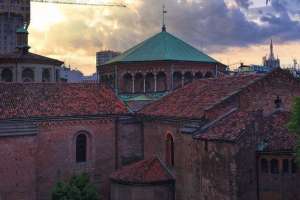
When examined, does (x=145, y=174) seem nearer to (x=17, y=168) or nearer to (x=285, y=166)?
(x=17, y=168)

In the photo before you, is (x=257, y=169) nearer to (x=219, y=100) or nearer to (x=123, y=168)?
(x=219, y=100)

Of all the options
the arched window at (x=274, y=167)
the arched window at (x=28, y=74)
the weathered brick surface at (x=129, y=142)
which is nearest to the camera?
the arched window at (x=274, y=167)

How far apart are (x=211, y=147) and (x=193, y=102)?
17.1 feet

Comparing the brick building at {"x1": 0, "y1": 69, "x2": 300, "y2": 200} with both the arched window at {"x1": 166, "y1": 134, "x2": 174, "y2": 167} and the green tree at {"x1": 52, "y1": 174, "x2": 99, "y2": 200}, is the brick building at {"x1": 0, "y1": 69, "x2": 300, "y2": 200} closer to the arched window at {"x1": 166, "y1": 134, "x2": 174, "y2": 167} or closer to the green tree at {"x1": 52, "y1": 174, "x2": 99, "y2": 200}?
the arched window at {"x1": 166, "y1": 134, "x2": 174, "y2": 167}

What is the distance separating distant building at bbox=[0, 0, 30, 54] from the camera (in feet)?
366

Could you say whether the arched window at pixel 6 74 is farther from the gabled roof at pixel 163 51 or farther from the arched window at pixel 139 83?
the arched window at pixel 139 83

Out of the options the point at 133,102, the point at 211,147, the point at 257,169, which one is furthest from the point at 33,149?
the point at 257,169

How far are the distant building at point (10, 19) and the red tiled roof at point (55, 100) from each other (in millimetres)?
80940

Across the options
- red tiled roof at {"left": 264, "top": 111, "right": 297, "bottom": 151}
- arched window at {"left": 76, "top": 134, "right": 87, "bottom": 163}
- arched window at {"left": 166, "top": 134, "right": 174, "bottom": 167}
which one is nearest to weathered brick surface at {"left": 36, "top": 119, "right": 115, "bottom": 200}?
arched window at {"left": 76, "top": 134, "right": 87, "bottom": 163}

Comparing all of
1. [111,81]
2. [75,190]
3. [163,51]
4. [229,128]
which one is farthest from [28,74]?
[229,128]

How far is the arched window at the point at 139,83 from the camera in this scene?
36750mm

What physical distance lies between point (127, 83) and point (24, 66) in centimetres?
1437

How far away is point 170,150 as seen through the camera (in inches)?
1167

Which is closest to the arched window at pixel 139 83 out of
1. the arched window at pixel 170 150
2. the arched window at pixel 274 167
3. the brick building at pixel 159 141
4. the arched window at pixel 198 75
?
the brick building at pixel 159 141
